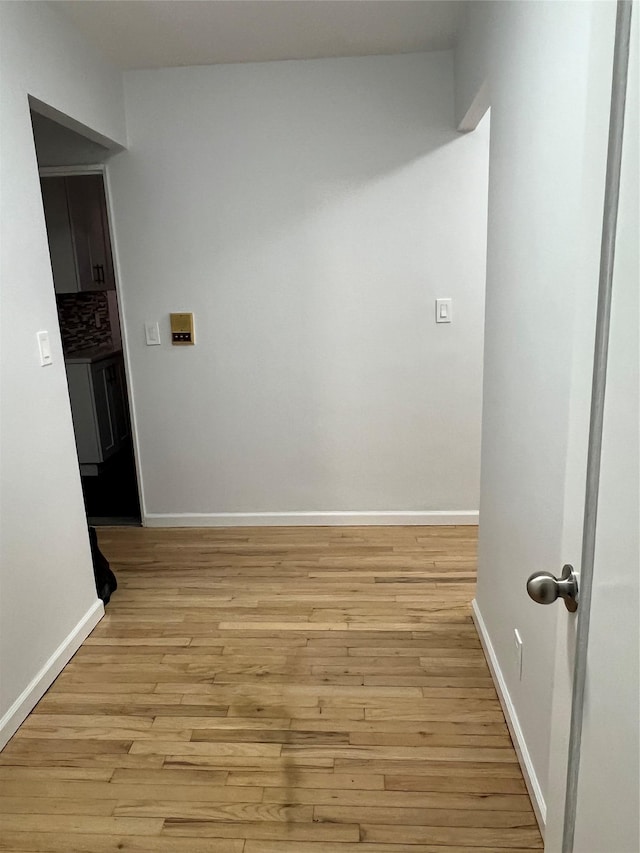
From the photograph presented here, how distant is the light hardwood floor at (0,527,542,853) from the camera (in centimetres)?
167

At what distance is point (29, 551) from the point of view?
2180mm

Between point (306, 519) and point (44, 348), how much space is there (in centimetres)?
186

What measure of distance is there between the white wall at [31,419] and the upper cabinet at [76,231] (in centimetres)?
158

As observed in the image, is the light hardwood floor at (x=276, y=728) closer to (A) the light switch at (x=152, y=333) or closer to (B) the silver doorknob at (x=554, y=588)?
(B) the silver doorknob at (x=554, y=588)

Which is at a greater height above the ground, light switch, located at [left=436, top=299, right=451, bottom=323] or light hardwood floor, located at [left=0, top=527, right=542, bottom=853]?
light switch, located at [left=436, top=299, right=451, bottom=323]

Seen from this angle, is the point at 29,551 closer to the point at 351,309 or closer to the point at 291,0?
the point at 351,309

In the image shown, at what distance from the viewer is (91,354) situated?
14.5ft

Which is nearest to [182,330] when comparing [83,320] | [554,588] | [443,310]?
[443,310]

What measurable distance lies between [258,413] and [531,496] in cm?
210

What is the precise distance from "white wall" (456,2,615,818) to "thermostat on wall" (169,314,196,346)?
180cm

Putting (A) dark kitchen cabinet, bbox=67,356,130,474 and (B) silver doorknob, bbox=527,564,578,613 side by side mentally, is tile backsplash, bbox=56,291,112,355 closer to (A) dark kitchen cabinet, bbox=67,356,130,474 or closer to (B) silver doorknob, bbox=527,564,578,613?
(A) dark kitchen cabinet, bbox=67,356,130,474

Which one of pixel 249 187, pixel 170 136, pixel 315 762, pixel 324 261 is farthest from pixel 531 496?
pixel 170 136

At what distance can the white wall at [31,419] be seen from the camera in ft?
6.78

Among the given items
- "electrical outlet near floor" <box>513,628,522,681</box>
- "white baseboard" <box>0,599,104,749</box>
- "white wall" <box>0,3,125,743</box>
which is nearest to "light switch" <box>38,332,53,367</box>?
"white wall" <box>0,3,125,743</box>
